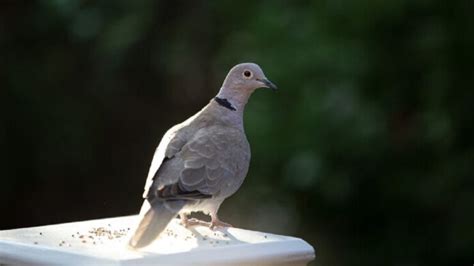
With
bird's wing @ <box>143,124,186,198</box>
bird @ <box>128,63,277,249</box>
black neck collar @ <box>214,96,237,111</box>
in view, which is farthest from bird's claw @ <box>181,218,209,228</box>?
black neck collar @ <box>214,96,237,111</box>

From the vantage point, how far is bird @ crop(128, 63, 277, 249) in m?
2.34

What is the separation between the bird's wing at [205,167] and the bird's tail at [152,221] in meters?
0.04

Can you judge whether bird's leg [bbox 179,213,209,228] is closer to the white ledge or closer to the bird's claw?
the bird's claw

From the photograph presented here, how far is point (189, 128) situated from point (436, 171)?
8.92 ft

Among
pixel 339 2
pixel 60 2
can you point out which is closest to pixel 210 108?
pixel 339 2

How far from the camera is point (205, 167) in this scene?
2504 millimetres

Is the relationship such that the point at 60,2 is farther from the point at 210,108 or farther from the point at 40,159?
the point at 210,108

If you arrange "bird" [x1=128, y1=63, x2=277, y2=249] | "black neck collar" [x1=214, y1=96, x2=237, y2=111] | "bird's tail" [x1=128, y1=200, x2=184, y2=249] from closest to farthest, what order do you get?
"bird's tail" [x1=128, y1=200, x2=184, y2=249]
"bird" [x1=128, y1=63, x2=277, y2=249]
"black neck collar" [x1=214, y1=96, x2=237, y2=111]

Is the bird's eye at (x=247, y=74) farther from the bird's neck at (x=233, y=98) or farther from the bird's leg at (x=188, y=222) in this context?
the bird's leg at (x=188, y=222)

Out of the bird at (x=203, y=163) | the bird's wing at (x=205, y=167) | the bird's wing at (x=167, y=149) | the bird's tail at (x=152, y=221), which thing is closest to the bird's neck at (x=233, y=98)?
the bird at (x=203, y=163)

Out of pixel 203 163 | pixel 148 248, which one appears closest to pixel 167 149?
pixel 203 163

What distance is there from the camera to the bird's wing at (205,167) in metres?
2.40

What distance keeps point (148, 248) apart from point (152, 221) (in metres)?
0.16

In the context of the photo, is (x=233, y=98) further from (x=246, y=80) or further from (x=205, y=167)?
(x=205, y=167)
